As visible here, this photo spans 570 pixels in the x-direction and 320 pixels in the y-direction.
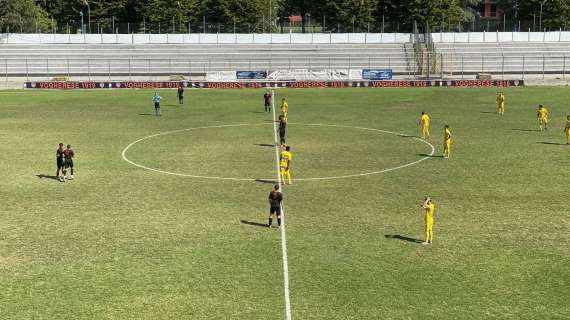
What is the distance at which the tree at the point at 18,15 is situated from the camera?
407 feet

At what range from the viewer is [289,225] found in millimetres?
23594

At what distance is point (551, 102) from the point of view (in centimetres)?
6456

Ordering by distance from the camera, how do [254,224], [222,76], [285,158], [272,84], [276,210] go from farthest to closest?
1. [222,76]
2. [272,84]
3. [285,158]
4. [254,224]
5. [276,210]

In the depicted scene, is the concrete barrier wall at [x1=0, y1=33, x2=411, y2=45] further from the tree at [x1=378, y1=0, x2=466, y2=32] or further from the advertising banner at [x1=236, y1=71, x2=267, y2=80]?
the advertising banner at [x1=236, y1=71, x2=267, y2=80]

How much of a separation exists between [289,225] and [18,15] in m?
118

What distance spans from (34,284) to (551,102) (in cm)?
5847

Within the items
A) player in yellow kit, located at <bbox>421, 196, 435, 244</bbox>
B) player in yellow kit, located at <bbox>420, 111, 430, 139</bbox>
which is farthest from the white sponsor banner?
player in yellow kit, located at <bbox>421, 196, 435, 244</bbox>

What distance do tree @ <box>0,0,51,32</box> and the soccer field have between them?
8635 cm

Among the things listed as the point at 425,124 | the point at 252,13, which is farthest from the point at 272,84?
the point at 425,124

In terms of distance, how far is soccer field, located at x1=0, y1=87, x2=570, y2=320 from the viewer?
17.0 m

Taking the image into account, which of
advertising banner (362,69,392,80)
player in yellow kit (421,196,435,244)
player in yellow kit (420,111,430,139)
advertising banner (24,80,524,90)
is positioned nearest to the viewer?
player in yellow kit (421,196,435,244)

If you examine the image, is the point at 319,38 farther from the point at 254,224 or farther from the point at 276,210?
the point at 276,210

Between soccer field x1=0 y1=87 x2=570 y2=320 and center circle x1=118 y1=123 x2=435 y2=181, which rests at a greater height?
center circle x1=118 y1=123 x2=435 y2=181

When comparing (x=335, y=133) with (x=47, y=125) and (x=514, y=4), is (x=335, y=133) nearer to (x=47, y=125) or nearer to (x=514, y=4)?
(x=47, y=125)
